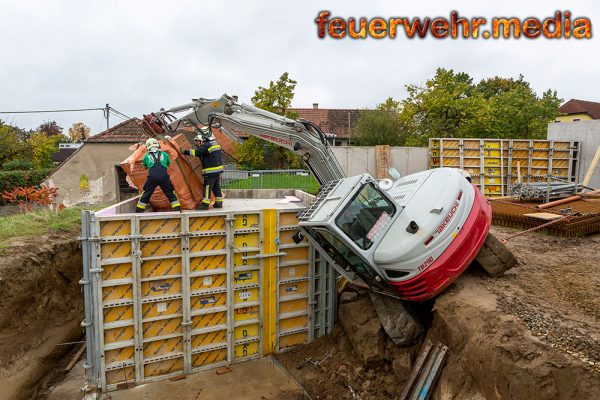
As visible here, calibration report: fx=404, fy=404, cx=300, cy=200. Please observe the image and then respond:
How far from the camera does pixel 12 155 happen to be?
28.5m

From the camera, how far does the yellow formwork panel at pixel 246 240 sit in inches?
268

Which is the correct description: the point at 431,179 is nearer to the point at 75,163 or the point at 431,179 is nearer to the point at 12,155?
the point at 75,163

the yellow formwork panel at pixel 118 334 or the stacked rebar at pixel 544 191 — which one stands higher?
the stacked rebar at pixel 544 191

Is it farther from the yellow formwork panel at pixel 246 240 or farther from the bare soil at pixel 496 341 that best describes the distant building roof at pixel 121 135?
the bare soil at pixel 496 341

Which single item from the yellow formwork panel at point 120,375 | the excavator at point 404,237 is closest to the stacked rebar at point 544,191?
the excavator at point 404,237

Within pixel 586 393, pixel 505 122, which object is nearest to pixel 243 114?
pixel 586 393

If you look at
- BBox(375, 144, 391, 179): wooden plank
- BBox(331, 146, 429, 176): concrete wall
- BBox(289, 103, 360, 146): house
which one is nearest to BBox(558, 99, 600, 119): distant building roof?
BBox(289, 103, 360, 146): house

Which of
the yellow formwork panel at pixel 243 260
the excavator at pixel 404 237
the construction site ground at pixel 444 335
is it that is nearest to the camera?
the construction site ground at pixel 444 335

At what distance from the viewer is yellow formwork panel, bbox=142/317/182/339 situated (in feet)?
20.9

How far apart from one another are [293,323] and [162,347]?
229 cm

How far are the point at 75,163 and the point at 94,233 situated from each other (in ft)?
48.9

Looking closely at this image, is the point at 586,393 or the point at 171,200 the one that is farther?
the point at 171,200

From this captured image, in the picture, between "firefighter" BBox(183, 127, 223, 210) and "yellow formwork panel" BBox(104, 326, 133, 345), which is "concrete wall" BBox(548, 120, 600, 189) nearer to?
"firefighter" BBox(183, 127, 223, 210)

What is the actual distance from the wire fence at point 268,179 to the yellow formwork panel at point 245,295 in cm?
1038
